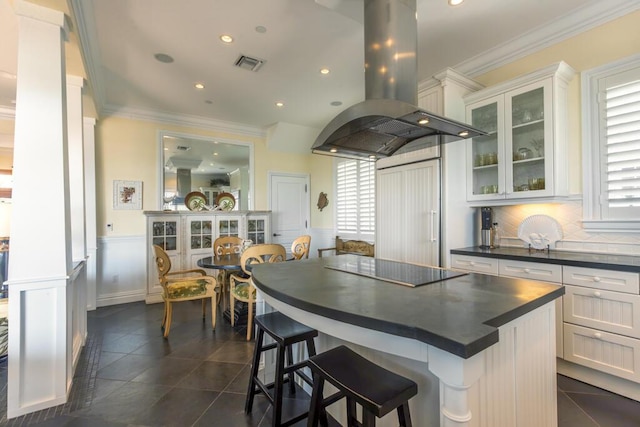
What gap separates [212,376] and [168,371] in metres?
0.41

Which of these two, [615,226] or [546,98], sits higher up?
[546,98]

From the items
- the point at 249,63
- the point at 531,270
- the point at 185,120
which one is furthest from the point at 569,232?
the point at 185,120

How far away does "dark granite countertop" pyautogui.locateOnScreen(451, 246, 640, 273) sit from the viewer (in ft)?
6.44

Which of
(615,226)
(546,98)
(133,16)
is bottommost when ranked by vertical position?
(615,226)

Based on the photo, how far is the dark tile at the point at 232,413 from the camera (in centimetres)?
182

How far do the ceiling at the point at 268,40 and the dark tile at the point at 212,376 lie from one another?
9.21 ft

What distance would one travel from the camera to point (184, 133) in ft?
15.9

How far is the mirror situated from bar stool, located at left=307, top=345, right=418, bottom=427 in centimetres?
422

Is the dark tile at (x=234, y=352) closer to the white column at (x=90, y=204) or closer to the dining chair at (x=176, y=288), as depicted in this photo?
the dining chair at (x=176, y=288)

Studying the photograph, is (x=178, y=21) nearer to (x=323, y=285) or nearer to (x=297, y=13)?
(x=297, y=13)

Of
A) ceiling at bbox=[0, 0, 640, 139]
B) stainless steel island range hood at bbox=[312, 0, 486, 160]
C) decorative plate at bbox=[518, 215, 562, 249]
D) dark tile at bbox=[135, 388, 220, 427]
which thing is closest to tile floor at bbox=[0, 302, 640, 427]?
dark tile at bbox=[135, 388, 220, 427]

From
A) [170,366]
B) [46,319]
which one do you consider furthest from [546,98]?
[46,319]

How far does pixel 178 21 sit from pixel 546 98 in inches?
128

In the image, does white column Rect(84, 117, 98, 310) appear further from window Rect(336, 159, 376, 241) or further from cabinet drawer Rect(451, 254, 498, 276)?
cabinet drawer Rect(451, 254, 498, 276)
